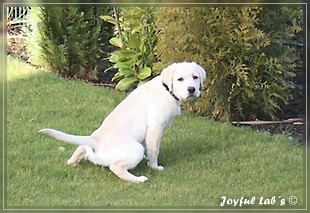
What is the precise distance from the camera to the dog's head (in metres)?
4.31

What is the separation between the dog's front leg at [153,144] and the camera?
4.43 meters

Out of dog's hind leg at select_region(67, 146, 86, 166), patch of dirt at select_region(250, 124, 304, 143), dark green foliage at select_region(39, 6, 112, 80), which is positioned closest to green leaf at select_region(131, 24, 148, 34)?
dark green foliage at select_region(39, 6, 112, 80)

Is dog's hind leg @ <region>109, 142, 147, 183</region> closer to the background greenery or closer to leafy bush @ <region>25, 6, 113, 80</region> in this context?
the background greenery

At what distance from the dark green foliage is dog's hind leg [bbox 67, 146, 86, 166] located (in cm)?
280

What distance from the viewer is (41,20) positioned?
6973 millimetres

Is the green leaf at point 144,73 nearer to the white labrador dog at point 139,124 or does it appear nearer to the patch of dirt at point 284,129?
the patch of dirt at point 284,129

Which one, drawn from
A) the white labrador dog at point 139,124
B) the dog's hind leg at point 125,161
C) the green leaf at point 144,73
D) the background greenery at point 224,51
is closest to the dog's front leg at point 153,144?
the white labrador dog at point 139,124

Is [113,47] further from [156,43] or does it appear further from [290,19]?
[290,19]

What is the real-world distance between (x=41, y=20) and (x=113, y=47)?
1037mm

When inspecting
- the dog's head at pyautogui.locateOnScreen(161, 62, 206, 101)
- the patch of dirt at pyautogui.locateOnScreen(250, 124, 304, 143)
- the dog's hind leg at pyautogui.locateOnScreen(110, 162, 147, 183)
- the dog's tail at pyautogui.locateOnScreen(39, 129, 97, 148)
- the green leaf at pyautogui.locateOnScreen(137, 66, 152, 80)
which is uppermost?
the dog's head at pyautogui.locateOnScreen(161, 62, 206, 101)

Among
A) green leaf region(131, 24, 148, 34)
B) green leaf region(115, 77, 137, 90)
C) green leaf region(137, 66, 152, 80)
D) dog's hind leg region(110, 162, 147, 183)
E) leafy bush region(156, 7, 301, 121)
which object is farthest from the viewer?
green leaf region(115, 77, 137, 90)

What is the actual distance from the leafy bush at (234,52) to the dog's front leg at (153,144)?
1.44 m

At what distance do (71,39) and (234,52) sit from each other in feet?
7.48

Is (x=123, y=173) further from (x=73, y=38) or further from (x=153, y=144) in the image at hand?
(x=73, y=38)
